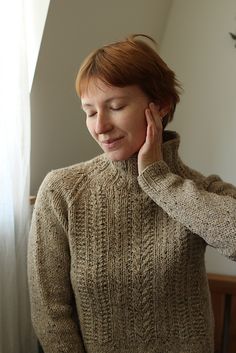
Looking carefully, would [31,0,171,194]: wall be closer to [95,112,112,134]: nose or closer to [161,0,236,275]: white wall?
[161,0,236,275]: white wall

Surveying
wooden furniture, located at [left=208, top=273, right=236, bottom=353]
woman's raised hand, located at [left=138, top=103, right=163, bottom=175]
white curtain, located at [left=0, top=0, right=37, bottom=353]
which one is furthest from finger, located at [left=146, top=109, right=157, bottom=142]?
wooden furniture, located at [left=208, top=273, right=236, bottom=353]

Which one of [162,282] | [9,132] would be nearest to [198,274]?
[162,282]

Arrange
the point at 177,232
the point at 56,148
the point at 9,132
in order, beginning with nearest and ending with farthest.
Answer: the point at 177,232
the point at 9,132
the point at 56,148

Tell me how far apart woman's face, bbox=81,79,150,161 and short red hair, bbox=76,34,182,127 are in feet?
0.05

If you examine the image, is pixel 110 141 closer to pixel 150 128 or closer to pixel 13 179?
pixel 150 128

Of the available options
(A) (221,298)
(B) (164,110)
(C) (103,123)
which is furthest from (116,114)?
(A) (221,298)

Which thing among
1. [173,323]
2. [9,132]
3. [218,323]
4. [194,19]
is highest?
[194,19]

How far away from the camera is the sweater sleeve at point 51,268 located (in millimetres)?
1119

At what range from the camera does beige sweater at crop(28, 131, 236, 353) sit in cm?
112

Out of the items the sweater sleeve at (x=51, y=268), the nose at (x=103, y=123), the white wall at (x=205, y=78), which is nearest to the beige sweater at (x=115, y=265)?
the sweater sleeve at (x=51, y=268)

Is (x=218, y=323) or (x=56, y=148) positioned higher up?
(x=56, y=148)

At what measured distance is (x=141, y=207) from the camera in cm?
113

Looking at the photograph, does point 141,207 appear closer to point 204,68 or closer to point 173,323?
point 173,323

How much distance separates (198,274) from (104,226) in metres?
0.28
